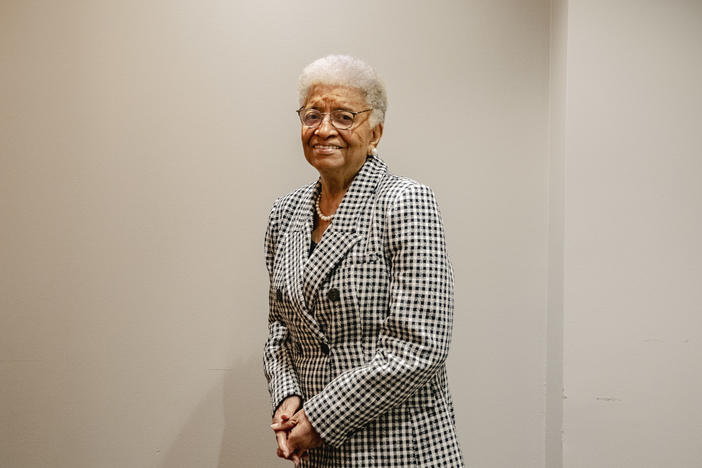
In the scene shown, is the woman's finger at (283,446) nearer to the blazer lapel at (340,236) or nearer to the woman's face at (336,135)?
the blazer lapel at (340,236)

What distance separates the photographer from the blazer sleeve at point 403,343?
1.40 m

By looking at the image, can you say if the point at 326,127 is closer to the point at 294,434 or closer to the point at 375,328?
the point at 375,328

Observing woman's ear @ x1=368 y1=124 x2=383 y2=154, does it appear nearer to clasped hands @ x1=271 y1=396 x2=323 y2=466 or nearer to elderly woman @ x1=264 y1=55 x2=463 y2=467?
elderly woman @ x1=264 y1=55 x2=463 y2=467

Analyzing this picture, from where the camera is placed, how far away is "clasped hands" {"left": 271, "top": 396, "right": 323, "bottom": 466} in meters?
1.43

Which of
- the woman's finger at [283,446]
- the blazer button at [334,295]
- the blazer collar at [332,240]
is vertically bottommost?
the woman's finger at [283,446]
